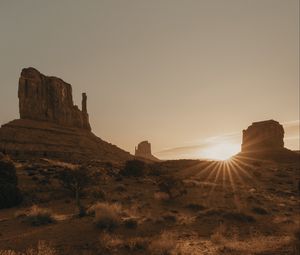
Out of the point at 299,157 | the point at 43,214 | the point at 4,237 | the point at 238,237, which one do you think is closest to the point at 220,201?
the point at 238,237

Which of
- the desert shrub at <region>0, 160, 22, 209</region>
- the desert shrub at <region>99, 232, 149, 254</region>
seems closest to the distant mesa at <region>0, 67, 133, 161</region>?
the desert shrub at <region>0, 160, 22, 209</region>

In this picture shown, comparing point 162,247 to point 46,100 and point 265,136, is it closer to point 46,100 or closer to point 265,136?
point 46,100

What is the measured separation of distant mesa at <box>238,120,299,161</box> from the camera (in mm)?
115062

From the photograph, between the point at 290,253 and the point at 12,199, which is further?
the point at 12,199

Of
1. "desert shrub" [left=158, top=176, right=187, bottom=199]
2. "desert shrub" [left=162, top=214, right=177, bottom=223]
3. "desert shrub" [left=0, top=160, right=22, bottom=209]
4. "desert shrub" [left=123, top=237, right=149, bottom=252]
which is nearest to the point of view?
"desert shrub" [left=123, top=237, right=149, bottom=252]

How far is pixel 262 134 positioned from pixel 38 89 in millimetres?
95055

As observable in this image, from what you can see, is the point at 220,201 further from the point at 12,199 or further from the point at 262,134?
the point at 262,134

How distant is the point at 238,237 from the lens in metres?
14.8

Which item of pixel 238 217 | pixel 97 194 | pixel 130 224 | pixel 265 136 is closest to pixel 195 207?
pixel 238 217

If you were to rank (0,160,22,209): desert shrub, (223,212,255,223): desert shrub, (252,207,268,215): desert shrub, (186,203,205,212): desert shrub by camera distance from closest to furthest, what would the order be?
(223,212,255,223): desert shrub
(0,160,22,209): desert shrub
(186,203,205,212): desert shrub
(252,207,268,215): desert shrub

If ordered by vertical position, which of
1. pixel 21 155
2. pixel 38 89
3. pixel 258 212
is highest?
pixel 38 89

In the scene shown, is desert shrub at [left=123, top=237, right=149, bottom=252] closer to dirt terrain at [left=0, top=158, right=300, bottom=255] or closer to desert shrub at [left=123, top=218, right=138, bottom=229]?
dirt terrain at [left=0, top=158, right=300, bottom=255]

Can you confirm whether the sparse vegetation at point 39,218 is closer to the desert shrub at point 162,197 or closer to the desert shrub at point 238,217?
the desert shrub at point 162,197

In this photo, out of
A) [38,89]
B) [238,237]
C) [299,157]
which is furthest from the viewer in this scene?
[38,89]
